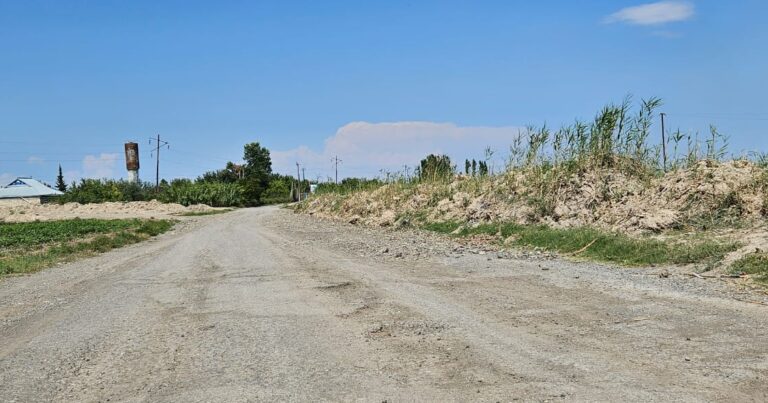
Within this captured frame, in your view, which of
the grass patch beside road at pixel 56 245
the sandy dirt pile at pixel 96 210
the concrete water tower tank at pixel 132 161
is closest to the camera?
the grass patch beside road at pixel 56 245

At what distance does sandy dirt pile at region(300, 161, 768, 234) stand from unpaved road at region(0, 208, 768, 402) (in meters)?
4.88

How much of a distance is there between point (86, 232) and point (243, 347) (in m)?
24.2

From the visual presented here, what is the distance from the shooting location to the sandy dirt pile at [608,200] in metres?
14.5

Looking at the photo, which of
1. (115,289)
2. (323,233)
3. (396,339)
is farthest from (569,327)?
(323,233)

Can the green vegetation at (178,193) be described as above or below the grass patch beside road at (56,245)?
above

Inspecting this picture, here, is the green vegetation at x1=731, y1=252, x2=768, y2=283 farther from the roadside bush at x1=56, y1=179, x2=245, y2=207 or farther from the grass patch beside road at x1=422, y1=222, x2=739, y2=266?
the roadside bush at x1=56, y1=179, x2=245, y2=207

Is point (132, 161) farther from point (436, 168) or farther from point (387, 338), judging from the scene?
point (387, 338)

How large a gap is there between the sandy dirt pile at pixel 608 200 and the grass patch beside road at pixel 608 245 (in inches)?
43.6

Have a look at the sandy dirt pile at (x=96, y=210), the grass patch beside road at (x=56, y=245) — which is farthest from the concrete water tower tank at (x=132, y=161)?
the grass patch beside road at (x=56, y=245)

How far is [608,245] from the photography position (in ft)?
44.3

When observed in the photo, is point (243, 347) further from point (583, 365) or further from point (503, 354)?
point (583, 365)

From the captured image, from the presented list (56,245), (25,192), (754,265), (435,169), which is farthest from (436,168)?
(25,192)

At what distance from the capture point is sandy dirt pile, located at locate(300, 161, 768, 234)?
47.7 feet

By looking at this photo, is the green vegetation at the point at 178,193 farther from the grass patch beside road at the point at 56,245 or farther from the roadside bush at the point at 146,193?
the grass patch beside road at the point at 56,245
